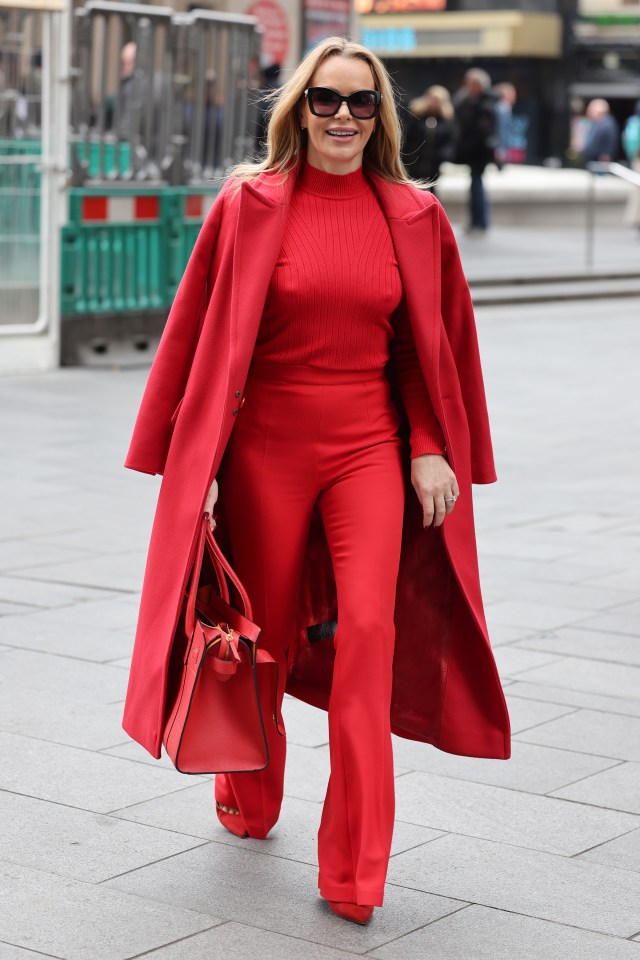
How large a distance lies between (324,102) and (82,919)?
5.60 feet

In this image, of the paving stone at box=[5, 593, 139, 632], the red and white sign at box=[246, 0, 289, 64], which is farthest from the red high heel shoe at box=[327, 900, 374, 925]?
the red and white sign at box=[246, 0, 289, 64]

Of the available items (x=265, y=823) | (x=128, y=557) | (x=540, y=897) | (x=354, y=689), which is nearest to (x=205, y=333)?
(x=354, y=689)

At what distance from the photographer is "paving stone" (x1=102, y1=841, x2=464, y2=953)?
133 inches

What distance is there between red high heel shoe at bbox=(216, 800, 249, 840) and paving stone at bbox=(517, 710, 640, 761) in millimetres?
1070

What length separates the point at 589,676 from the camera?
5270mm

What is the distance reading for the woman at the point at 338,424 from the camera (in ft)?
11.3

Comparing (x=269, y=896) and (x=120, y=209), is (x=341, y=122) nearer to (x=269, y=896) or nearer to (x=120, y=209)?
(x=269, y=896)

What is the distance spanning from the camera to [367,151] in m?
3.69

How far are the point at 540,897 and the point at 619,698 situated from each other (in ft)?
5.14

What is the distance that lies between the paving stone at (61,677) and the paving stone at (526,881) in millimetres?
1403

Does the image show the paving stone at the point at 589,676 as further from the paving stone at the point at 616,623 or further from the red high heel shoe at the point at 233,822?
the red high heel shoe at the point at 233,822

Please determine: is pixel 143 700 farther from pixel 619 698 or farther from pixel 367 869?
pixel 619 698

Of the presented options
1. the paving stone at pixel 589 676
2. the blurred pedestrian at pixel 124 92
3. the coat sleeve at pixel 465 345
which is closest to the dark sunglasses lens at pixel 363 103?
the coat sleeve at pixel 465 345

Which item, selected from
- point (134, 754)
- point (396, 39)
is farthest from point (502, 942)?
point (396, 39)
